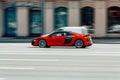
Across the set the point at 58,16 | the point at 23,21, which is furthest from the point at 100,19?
the point at 23,21

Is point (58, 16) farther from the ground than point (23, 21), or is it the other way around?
point (58, 16)

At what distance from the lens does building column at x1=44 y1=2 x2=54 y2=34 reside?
119 feet

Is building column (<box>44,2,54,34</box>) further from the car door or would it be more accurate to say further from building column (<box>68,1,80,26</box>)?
the car door

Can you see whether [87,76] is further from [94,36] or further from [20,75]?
[94,36]

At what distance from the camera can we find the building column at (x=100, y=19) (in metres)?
35.4

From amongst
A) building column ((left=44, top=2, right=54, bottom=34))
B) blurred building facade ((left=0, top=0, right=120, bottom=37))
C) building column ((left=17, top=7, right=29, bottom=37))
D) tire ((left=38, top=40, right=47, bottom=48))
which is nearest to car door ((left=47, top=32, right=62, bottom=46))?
tire ((left=38, top=40, right=47, bottom=48))

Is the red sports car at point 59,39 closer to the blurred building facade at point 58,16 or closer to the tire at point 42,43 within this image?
the tire at point 42,43

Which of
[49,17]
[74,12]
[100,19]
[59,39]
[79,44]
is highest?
[74,12]

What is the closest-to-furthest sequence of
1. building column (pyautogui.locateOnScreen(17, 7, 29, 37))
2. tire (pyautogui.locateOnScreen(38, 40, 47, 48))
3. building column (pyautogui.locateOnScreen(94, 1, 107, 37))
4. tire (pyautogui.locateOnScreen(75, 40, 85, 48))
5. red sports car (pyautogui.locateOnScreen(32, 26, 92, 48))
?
1. tire (pyautogui.locateOnScreen(75, 40, 85, 48))
2. red sports car (pyautogui.locateOnScreen(32, 26, 92, 48))
3. tire (pyautogui.locateOnScreen(38, 40, 47, 48))
4. building column (pyautogui.locateOnScreen(94, 1, 107, 37))
5. building column (pyautogui.locateOnScreen(17, 7, 29, 37))

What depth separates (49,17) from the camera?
36500 millimetres

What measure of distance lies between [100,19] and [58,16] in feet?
13.4

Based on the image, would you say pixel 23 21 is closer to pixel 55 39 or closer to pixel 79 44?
pixel 55 39

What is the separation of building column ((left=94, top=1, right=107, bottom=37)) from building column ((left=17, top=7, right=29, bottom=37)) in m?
6.55

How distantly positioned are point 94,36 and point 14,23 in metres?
7.87
